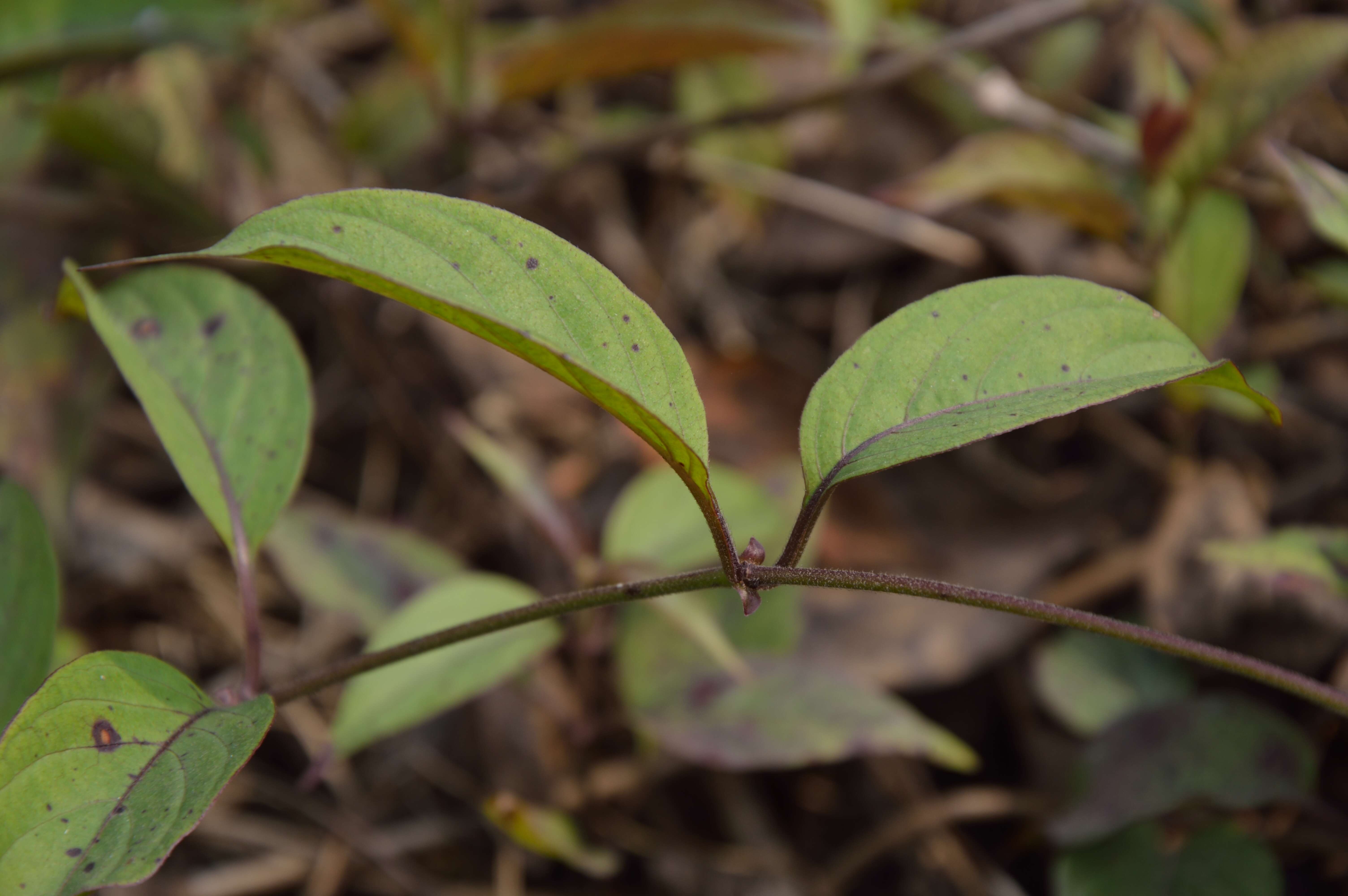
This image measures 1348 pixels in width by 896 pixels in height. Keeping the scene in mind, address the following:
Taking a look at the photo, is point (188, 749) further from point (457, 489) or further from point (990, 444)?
point (990, 444)

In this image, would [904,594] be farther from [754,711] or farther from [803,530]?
[754,711]

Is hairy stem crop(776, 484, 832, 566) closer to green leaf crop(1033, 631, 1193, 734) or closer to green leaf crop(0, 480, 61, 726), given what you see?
green leaf crop(0, 480, 61, 726)

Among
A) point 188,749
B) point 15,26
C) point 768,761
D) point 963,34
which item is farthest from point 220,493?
point 963,34

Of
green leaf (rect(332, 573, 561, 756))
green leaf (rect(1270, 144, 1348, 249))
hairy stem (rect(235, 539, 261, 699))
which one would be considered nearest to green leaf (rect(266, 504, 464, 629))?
green leaf (rect(332, 573, 561, 756))

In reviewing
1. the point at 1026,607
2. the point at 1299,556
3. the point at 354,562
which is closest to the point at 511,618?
the point at 1026,607

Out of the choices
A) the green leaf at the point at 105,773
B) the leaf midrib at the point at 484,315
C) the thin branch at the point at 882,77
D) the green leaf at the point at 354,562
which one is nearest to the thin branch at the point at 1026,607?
the leaf midrib at the point at 484,315
